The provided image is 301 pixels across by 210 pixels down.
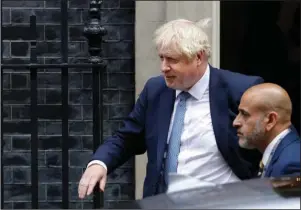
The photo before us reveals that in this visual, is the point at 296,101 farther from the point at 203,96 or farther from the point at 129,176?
the point at 203,96

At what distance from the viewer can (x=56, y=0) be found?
7434 mm

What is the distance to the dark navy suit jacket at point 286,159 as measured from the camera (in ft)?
14.6

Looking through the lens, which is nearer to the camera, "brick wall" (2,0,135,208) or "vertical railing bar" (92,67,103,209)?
"vertical railing bar" (92,67,103,209)

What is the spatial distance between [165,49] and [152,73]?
2134mm

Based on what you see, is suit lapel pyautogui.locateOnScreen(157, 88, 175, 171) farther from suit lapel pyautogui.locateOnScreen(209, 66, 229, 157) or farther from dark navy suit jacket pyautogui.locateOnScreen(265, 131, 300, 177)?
dark navy suit jacket pyautogui.locateOnScreen(265, 131, 300, 177)

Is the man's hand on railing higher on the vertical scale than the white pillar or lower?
lower

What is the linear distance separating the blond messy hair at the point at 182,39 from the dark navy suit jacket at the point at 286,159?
Answer: 2.40 ft

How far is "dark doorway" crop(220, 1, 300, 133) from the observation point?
298 inches

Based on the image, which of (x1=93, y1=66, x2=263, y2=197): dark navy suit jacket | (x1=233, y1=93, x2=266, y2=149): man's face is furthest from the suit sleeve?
(x1=233, y1=93, x2=266, y2=149): man's face

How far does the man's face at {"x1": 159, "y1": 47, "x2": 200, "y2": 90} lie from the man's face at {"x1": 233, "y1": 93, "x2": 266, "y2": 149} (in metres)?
0.39

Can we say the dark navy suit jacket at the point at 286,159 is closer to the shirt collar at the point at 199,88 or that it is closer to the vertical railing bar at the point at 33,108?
the shirt collar at the point at 199,88

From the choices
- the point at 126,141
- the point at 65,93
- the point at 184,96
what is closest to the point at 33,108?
the point at 65,93

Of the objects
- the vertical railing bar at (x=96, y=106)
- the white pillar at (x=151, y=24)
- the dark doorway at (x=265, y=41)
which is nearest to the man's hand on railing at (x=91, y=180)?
the vertical railing bar at (x=96, y=106)

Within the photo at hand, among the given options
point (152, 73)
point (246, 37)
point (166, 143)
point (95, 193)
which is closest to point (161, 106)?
point (166, 143)
